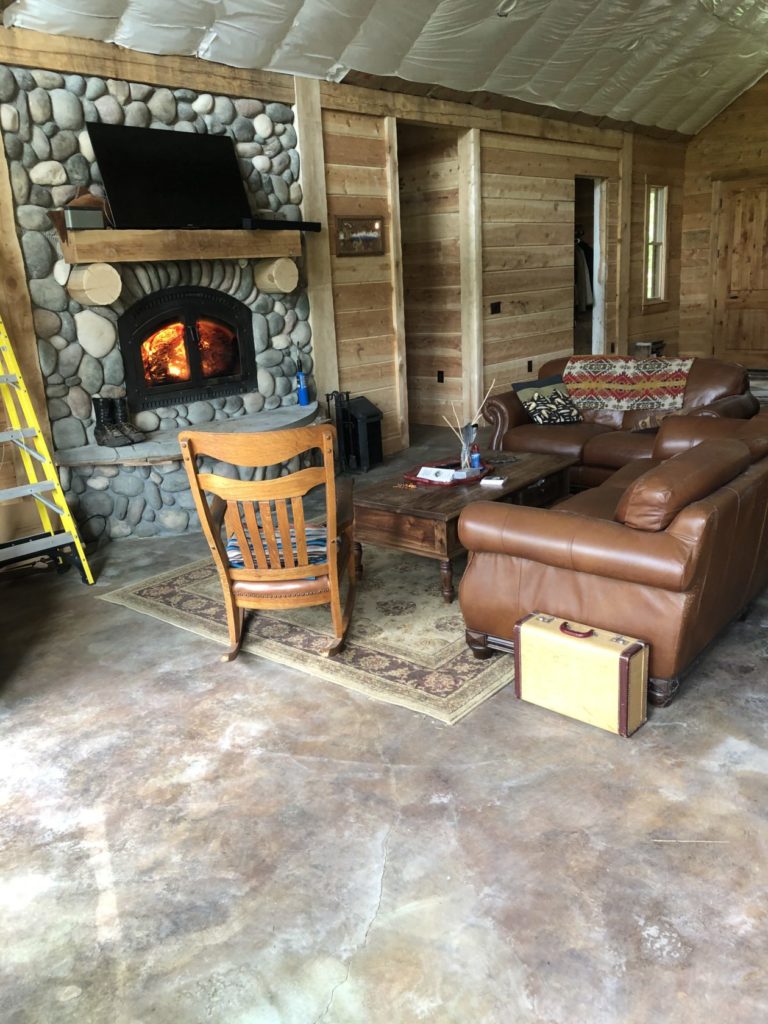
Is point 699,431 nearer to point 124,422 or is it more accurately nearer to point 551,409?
point 551,409

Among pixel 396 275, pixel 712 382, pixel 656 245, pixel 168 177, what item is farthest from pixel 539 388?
pixel 656 245

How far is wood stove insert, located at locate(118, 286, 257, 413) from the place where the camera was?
15.9 ft

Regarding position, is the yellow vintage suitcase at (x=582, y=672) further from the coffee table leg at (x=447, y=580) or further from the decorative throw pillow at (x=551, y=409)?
the decorative throw pillow at (x=551, y=409)

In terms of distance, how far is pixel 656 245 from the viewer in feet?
32.5

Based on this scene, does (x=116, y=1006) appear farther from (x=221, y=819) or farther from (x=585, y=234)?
(x=585, y=234)

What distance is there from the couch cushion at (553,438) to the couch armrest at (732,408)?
0.62 metres

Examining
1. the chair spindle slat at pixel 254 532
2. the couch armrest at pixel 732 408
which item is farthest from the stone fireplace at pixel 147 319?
the couch armrest at pixel 732 408

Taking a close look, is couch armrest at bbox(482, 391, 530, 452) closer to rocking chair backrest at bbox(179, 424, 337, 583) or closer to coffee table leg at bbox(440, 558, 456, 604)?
coffee table leg at bbox(440, 558, 456, 604)

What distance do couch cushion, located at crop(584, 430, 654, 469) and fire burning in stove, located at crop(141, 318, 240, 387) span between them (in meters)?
2.33

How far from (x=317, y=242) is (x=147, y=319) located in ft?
4.82

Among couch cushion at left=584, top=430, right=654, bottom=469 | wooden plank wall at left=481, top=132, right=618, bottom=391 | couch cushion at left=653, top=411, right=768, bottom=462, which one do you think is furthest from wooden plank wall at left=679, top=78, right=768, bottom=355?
couch cushion at left=653, top=411, right=768, bottom=462

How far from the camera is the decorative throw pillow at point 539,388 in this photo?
5.62 meters

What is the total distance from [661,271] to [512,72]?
168 inches

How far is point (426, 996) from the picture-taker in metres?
1.72
